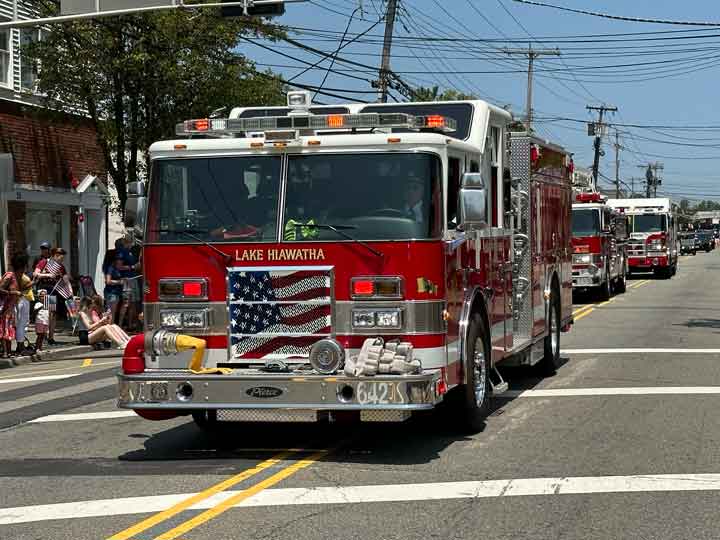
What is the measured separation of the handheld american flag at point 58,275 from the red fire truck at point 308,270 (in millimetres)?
11573

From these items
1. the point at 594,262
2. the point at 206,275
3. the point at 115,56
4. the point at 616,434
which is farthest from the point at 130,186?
the point at 594,262

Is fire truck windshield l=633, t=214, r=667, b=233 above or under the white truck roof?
under

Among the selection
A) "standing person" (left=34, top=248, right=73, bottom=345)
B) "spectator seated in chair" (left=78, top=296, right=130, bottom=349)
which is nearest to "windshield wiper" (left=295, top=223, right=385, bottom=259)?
"spectator seated in chair" (left=78, top=296, right=130, bottom=349)

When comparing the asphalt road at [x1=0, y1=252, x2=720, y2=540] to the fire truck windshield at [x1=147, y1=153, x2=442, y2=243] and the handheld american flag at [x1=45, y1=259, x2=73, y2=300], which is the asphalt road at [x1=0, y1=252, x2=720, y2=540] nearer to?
the fire truck windshield at [x1=147, y1=153, x2=442, y2=243]

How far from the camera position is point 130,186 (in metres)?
9.27

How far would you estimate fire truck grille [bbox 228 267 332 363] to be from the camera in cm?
873

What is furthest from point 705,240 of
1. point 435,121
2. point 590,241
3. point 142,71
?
point 435,121

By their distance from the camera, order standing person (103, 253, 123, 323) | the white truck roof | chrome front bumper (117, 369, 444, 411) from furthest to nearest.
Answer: the white truck roof < standing person (103, 253, 123, 323) < chrome front bumper (117, 369, 444, 411)

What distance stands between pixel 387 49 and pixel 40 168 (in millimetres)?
12098

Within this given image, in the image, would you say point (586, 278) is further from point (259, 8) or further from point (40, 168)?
point (259, 8)

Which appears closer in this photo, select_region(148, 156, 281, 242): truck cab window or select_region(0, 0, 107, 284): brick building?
select_region(148, 156, 281, 242): truck cab window

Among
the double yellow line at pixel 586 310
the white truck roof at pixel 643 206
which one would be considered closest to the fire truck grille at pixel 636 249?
the white truck roof at pixel 643 206

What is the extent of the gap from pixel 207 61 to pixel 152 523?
713 inches

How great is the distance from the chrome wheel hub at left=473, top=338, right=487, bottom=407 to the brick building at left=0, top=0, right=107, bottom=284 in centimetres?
1613
